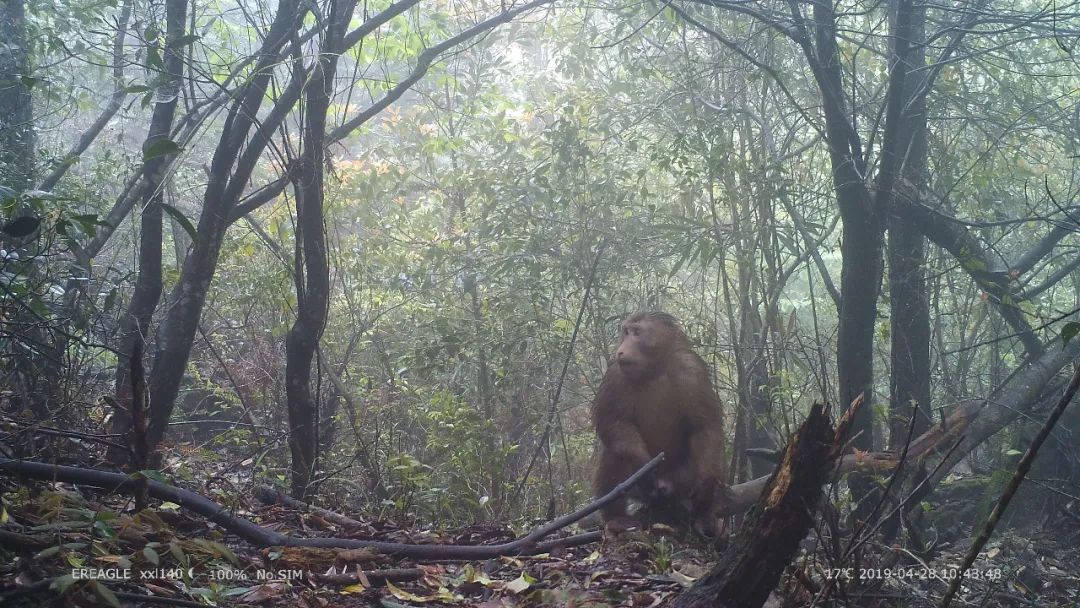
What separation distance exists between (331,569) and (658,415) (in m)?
2.80

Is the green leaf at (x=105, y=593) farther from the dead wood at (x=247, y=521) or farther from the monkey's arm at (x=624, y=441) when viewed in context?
the monkey's arm at (x=624, y=441)

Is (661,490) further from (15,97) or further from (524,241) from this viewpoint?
(15,97)

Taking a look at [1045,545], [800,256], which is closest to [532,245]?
[800,256]

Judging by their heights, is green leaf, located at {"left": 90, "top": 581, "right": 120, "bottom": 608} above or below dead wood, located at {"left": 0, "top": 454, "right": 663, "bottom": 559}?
below

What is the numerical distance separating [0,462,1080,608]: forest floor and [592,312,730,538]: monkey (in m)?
0.60

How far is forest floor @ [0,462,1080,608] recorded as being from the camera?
2.49 meters

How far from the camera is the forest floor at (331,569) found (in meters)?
2.49

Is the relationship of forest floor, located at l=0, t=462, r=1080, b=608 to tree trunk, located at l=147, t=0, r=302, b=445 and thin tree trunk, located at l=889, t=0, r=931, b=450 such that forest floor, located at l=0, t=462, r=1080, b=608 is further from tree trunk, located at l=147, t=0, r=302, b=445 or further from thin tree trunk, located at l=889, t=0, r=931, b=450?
thin tree trunk, located at l=889, t=0, r=931, b=450

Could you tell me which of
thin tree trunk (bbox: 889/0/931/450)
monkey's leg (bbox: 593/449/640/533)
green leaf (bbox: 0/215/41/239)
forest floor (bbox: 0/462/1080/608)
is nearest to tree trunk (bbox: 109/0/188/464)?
forest floor (bbox: 0/462/1080/608)

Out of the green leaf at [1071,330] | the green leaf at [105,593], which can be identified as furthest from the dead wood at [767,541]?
the green leaf at [105,593]

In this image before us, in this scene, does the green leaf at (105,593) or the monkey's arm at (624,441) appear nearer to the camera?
the green leaf at (105,593)

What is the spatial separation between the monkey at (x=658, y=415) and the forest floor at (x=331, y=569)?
601 millimetres

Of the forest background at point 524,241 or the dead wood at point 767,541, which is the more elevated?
the forest background at point 524,241

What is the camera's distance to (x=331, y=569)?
11.1 feet
